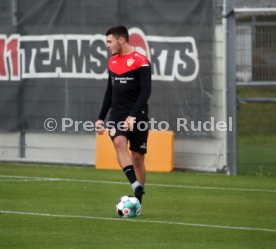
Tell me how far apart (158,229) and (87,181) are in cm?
547

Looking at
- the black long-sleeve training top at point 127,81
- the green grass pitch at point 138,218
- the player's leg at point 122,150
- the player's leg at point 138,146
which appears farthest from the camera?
the player's leg at point 138,146

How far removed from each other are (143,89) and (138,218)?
4.99ft

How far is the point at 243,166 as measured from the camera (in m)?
18.1

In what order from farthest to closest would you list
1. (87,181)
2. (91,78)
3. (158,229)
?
(91,78), (87,181), (158,229)

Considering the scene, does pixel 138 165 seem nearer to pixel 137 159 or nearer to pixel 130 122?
pixel 137 159

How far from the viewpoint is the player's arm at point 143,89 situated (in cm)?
1221

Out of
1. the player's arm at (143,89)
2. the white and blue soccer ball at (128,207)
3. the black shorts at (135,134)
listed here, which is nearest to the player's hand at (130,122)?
the player's arm at (143,89)

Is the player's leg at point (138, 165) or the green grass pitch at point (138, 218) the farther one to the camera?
the player's leg at point (138, 165)

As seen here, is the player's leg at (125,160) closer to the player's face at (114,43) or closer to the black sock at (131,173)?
the black sock at (131,173)

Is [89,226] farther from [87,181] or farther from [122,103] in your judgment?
[87,181]

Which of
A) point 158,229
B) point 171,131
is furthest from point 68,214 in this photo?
point 171,131

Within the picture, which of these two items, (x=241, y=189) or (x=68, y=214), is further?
(x=241, y=189)

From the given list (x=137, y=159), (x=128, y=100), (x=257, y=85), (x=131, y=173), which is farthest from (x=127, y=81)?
(x=257, y=85)

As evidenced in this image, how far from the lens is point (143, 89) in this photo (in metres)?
12.3
